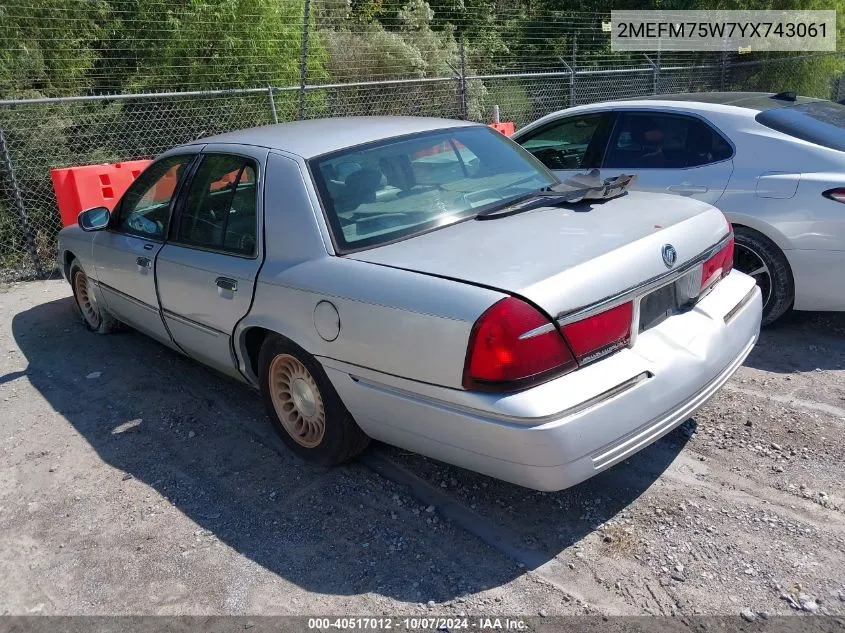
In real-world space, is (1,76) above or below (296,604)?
above

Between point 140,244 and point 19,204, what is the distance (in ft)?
13.6

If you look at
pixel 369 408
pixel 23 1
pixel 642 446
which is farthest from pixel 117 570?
pixel 23 1

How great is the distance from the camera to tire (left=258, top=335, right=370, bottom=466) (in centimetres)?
350

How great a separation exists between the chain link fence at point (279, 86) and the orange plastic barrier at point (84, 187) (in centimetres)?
59

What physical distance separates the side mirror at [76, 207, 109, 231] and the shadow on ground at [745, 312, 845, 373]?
4296mm

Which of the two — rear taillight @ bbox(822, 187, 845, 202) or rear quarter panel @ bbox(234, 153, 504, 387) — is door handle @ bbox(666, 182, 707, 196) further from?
rear quarter panel @ bbox(234, 153, 504, 387)

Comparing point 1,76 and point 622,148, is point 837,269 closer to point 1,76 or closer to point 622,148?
point 622,148

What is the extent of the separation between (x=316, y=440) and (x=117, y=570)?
1048 mm

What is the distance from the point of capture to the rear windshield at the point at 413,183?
3498 millimetres

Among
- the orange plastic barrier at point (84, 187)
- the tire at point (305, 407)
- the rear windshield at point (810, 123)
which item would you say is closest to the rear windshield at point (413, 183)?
the tire at point (305, 407)

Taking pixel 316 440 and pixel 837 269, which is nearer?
Result: pixel 316 440

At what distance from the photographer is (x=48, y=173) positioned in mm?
8453

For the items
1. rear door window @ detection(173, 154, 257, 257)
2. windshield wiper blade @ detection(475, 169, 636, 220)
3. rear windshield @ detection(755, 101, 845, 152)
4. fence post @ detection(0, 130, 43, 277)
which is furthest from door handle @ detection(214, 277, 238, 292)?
fence post @ detection(0, 130, 43, 277)

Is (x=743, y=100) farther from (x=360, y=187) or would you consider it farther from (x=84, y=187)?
(x=84, y=187)
